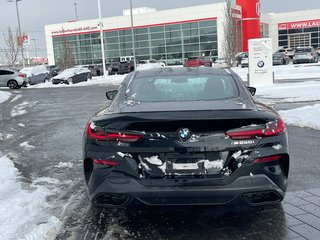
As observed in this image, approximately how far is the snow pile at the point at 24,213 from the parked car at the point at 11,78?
27.0m

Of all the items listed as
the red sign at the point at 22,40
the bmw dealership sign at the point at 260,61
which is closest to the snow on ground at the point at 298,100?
the bmw dealership sign at the point at 260,61

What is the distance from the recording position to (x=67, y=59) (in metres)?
52.3

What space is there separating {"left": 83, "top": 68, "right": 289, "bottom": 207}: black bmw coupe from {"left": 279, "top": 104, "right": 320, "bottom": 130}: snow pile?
6089 mm

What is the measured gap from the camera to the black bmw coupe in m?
3.62

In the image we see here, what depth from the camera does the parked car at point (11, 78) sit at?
31.1 m

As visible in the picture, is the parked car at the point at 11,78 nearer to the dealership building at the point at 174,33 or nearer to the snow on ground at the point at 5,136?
the dealership building at the point at 174,33

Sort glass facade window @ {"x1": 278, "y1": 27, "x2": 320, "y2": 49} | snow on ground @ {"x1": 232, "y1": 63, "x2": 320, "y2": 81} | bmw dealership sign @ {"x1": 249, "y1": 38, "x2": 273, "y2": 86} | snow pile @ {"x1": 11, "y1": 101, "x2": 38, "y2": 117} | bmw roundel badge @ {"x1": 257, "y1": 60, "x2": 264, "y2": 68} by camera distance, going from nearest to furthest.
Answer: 1. snow pile @ {"x1": 11, "y1": 101, "x2": 38, "y2": 117}
2. bmw dealership sign @ {"x1": 249, "y1": 38, "x2": 273, "y2": 86}
3. bmw roundel badge @ {"x1": 257, "y1": 60, "x2": 264, "y2": 68}
4. snow on ground @ {"x1": 232, "y1": 63, "x2": 320, "y2": 81}
5. glass facade window @ {"x1": 278, "y1": 27, "x2": 320, "y2": 49}

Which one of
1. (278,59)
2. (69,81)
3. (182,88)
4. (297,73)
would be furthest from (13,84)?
(182,88)

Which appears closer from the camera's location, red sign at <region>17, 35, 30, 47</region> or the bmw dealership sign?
the bmw dealership sign

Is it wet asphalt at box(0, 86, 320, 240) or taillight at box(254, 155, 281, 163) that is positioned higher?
taillight at box(254, 155, 281, 163)

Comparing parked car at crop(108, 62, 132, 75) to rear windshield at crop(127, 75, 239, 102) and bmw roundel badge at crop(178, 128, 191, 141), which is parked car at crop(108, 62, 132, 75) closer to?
rear windshield at crop(127, 75, 239, 102)

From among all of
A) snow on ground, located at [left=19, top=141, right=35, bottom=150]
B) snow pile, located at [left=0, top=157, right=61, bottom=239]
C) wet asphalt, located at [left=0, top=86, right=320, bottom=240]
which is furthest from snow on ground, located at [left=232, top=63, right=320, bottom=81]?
snow pile, located at [left=0, top=157, right=61, bottom=239]

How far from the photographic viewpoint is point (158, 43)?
63.6 m

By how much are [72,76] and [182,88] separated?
103ft
